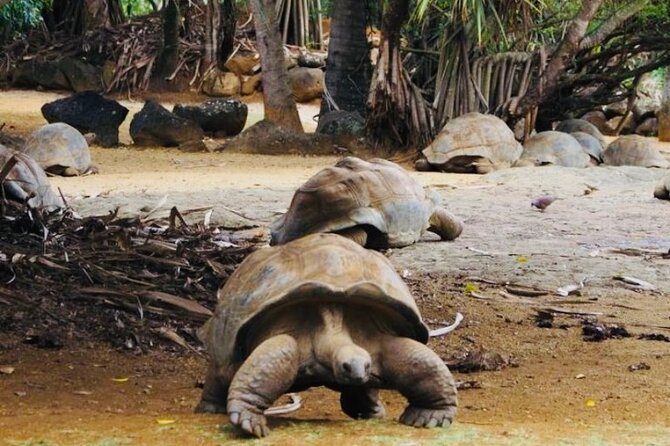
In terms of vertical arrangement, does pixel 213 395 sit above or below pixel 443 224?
above

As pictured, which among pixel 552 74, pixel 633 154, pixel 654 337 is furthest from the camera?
pixel 552 74

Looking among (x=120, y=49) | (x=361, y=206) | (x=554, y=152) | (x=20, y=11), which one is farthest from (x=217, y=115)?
(x=361, y=206)

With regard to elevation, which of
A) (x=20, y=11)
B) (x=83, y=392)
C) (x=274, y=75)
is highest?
(x=20, y=11)

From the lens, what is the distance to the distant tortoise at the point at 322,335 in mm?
3051

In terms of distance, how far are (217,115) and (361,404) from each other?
48.2 feet

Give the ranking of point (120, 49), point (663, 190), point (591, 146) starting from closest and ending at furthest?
point (663, 190)
point (591, 146)
point (120, 49)

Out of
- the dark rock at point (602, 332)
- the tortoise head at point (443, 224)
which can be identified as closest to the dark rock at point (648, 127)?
the tortoise head at point (443, 224)

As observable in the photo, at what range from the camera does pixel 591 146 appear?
50.0 feet

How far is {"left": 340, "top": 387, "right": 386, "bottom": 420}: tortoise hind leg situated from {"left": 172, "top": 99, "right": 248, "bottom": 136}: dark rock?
47.0 feet

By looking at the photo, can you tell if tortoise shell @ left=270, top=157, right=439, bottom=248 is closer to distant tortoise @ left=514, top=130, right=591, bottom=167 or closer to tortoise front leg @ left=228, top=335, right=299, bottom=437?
tortoise front leg @ left=228, top=335, right=299, bottom=437

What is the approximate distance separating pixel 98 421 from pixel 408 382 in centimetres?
90

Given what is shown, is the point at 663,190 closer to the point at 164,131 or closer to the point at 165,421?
the point at 164,131

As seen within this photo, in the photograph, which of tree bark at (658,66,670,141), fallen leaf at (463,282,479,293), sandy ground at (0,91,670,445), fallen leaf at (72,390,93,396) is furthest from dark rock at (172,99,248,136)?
fallen leaf at (72,390,93,396)

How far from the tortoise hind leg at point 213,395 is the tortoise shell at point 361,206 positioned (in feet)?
9.98
